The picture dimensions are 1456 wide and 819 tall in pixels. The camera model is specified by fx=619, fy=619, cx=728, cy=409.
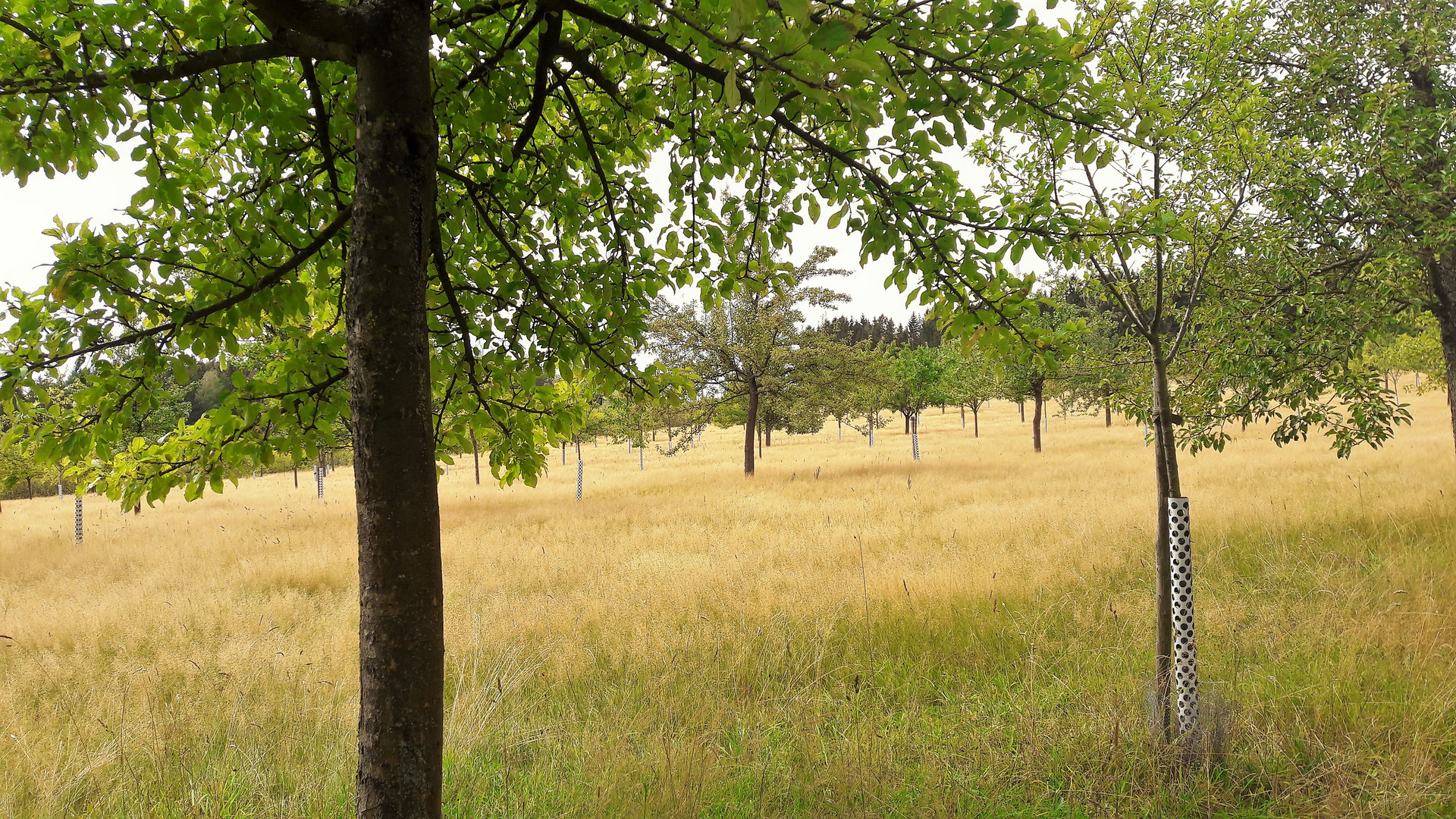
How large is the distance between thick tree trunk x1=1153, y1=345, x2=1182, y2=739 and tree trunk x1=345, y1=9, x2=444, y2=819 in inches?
159

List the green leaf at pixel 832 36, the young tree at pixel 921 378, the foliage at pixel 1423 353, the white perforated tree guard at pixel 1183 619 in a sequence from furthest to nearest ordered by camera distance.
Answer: the young tree at pixel 921 378
the foliage at pixel 1423 353
the white perforated tree guard at pixel 1183 619
the green leaf at pixel 832 36

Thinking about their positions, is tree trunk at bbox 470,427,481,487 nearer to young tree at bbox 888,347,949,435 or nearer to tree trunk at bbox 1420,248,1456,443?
tree trunk at bbox 1420,248,1456,443

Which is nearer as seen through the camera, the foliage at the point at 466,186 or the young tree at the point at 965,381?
the foliage at the point at 466,186

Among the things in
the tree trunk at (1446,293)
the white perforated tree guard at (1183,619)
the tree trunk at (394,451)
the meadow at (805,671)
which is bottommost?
the meadow at (805,671)

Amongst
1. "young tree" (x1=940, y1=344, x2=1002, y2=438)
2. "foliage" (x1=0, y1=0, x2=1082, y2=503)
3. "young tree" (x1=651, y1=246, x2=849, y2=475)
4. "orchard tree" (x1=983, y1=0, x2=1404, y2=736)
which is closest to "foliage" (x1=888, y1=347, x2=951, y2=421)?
"young tree" (x1=940, y1=344, x2=1002, y2=438)

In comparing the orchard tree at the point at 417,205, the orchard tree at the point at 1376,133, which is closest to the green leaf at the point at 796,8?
the orchard tree at the point at 417,205

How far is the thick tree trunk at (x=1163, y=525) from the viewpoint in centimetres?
382

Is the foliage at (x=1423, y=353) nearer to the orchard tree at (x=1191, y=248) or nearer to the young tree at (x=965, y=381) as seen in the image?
the orchard tree at (x=1191, y=248)

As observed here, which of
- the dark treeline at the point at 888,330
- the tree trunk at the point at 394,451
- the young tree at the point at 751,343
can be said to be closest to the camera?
the tree trunk at the point at 394,451

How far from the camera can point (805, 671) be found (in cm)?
502

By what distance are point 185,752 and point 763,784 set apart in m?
3.89

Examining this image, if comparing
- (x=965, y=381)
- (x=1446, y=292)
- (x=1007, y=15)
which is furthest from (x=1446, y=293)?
(x=965, y=381)

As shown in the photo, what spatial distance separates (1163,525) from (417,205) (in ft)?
14.3

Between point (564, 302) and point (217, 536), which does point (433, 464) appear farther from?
point (217, 536)
